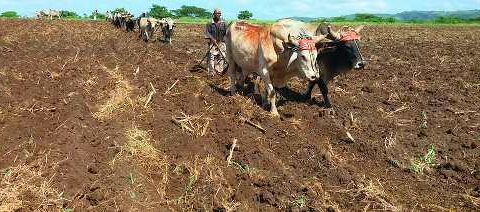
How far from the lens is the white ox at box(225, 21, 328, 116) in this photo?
918 centimetres

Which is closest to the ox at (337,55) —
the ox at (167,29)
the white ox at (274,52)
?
the white ox at (274,52)

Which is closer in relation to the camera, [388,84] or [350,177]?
[350,177]

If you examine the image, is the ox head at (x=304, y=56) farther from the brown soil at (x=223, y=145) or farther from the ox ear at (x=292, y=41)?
the brown soil at (x=223, y=145)

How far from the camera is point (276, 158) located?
7.35m

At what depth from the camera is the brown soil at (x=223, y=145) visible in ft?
20.0

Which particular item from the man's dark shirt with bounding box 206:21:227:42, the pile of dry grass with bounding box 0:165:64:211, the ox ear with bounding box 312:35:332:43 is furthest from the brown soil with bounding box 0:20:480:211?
the ox ear with bounding box 312:35:332:43

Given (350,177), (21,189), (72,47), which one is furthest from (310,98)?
(72,47)

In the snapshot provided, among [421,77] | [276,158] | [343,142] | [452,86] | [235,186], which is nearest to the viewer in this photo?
[235,186]

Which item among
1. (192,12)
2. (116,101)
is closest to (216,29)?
(116,101)

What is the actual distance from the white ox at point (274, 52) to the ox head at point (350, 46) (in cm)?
48

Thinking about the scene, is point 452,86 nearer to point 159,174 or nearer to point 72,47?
point 159,174

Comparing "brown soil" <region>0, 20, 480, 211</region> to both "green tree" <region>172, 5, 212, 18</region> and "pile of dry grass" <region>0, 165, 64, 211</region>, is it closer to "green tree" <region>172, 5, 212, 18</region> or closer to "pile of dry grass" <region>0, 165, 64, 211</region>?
"pile of dry grass" <region>0, 165, 64, 211</region>

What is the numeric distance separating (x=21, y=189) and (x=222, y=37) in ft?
24.7

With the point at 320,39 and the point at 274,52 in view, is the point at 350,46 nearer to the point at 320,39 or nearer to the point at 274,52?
the point at 320,39
